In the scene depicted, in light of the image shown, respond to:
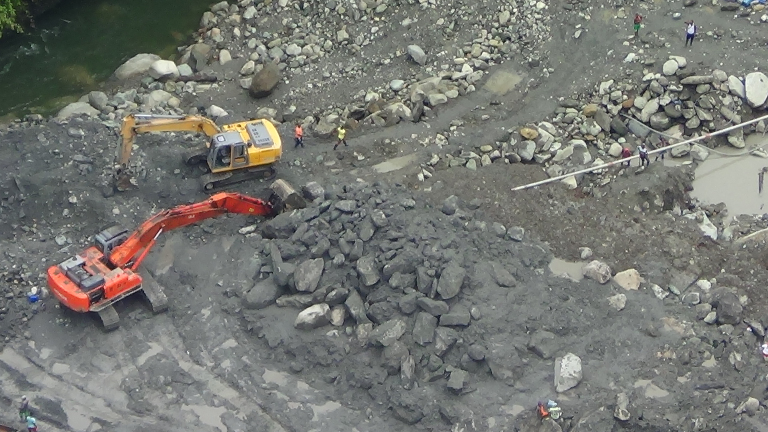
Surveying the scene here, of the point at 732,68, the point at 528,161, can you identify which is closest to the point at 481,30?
the point at 528,161

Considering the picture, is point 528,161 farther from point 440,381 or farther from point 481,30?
point 440,381

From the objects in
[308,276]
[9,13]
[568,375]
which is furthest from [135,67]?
[568,375]

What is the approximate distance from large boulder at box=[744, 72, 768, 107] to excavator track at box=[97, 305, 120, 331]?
17.6 m

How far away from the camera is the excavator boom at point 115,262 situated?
18.2 metres

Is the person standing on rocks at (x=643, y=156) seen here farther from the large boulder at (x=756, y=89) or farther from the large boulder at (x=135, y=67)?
the large boulder at (x=135, y=67)

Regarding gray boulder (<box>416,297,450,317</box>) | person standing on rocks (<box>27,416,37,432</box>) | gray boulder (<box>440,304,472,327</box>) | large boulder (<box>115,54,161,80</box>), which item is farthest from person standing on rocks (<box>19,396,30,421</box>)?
large boulder (<box>115,54,161,80</box>)

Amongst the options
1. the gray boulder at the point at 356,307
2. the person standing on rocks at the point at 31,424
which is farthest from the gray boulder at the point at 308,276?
the person standing on rocks at the point at 31,424

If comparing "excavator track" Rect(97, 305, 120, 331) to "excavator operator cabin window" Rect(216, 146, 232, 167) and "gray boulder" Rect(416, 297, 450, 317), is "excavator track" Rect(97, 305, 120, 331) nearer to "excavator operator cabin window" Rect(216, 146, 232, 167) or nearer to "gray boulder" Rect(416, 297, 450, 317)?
"excavator operator cabin window" Rect(216, 146, 232, 167)

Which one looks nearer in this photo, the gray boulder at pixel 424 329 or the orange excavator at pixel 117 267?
the gray boulder at pixel 424 329

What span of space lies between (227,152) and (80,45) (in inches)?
455

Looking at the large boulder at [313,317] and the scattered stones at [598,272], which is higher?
the large boulder at [313,317]

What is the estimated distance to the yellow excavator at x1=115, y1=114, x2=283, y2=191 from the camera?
67.0 feet

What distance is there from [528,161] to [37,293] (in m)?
12.5

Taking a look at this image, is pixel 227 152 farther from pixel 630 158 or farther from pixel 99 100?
pixel 630 158
